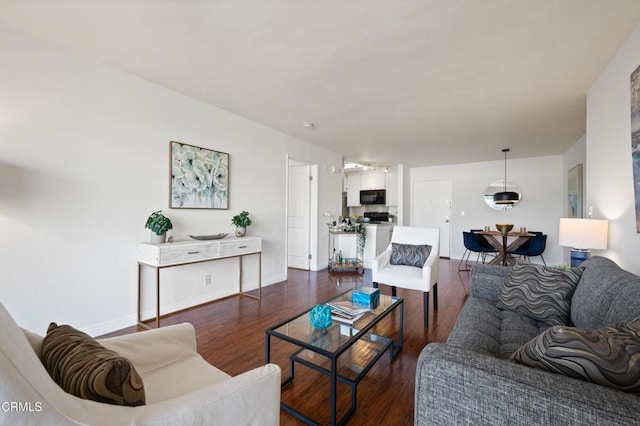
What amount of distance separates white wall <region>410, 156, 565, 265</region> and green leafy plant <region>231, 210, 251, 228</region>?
5216 mm

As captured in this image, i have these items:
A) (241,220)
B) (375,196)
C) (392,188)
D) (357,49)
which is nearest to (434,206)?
(392,188)

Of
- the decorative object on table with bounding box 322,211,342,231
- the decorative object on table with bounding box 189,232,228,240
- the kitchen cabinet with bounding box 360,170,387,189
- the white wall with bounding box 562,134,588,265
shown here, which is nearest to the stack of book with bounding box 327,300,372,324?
the decorative object on table with bounding box 189,232,228,240

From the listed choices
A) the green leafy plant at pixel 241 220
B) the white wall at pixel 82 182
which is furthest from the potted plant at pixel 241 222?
the white wall at pixel 82 182

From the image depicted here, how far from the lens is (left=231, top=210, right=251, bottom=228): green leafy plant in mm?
3482

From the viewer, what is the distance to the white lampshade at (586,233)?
2.27 metres

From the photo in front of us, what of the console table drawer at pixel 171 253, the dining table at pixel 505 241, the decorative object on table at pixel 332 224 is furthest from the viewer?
the decorative object on table at pixel 332 224

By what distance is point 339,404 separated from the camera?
1624mm

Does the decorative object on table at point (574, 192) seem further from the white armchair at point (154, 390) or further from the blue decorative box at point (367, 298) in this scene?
the white armchair at point (154, 390)

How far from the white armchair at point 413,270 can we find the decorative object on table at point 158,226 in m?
2.16

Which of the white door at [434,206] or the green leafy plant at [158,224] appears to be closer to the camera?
the green leafy plant at [158,224]

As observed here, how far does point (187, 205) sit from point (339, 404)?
8.14 ft

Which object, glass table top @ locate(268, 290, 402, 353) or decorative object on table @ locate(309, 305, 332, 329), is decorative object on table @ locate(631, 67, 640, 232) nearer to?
glass table top @ locate(268, 290, 402, 353)

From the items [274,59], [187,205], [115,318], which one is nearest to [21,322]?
[115,318]

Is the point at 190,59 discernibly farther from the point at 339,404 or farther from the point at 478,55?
the point at 339,404
